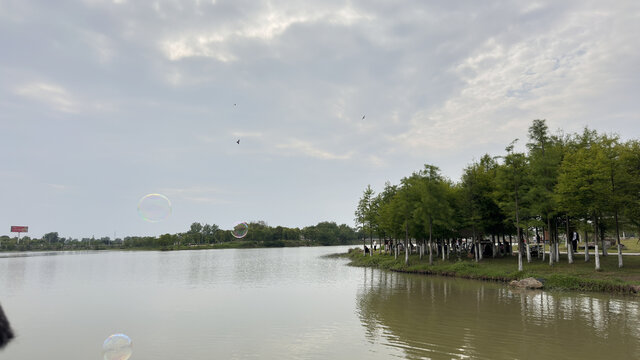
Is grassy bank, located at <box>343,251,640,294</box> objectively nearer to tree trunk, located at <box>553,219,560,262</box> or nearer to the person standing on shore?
tree trunk, located at <box>553,219,560,262</box>

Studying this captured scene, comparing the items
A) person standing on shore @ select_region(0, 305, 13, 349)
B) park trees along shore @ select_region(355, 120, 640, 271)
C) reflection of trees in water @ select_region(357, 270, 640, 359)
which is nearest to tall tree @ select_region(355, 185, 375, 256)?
park trees along shore @ select_region(355, 120, 640, 271)

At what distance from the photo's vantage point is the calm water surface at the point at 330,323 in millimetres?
19344

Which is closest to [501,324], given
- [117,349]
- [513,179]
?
[117,349]

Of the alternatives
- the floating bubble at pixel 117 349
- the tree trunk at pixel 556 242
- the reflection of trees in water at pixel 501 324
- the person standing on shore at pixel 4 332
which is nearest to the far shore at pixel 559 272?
the tree trunk at pixel 556 242

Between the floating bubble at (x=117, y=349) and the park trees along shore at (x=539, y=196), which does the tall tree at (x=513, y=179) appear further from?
the floating bubble at (x=117, y=349)

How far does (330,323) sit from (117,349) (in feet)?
42.0

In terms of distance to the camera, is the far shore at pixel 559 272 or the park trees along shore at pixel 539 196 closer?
the far shore at pixel 559 272

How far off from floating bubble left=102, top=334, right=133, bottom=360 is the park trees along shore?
40.6 m

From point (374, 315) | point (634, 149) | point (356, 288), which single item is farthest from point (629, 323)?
point (634, 149)

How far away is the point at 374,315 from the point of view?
27.6m

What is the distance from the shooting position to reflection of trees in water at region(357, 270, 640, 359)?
61.4 feet

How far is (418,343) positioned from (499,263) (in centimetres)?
3729

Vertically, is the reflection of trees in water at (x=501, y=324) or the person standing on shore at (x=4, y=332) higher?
the person standing on shore at (x=4, y=332)

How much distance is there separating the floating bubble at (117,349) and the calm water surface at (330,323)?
611 millimetres
